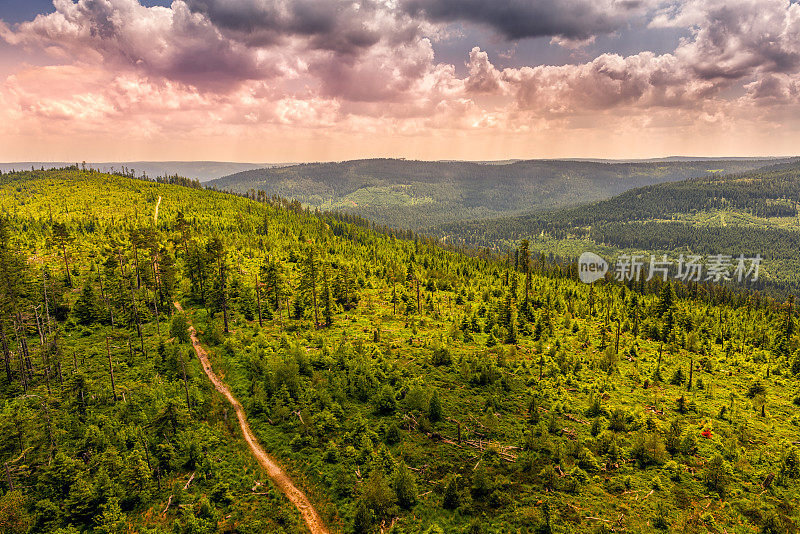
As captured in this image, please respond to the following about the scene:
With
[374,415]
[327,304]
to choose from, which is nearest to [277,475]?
[374,415]

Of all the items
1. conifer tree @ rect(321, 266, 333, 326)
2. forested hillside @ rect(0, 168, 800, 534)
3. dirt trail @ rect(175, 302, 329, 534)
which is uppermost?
conifer tree @ rect(321, 266, 333, 326)

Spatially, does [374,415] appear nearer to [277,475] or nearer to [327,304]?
[277,475]

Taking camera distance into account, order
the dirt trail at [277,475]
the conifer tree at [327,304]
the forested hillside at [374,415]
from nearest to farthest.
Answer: the forested hillside at [374,415] → the dirt trail at [277,475] → the conifer tree at [327,304]

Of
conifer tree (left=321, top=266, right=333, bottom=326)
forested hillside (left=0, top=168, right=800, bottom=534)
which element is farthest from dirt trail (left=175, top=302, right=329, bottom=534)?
conifer tree (left=321, top=266, right=333, bottom=326)

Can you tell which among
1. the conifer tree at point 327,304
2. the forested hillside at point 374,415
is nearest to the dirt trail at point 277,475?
the forested hillside at point 374,415

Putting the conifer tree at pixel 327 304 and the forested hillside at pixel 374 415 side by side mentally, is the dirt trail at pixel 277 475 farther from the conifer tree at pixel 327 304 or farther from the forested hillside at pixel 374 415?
the conifer tree at pixel 327 304

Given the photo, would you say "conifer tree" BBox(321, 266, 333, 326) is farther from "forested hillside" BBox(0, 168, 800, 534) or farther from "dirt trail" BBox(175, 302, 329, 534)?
"dirt trail" BBox(175, 302, 329, 534)

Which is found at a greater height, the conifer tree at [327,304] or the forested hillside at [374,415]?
the conifer tree at [327,304]

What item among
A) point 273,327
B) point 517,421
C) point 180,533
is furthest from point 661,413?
point 273,327

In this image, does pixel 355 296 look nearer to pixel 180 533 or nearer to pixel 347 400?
pixel 347 400
